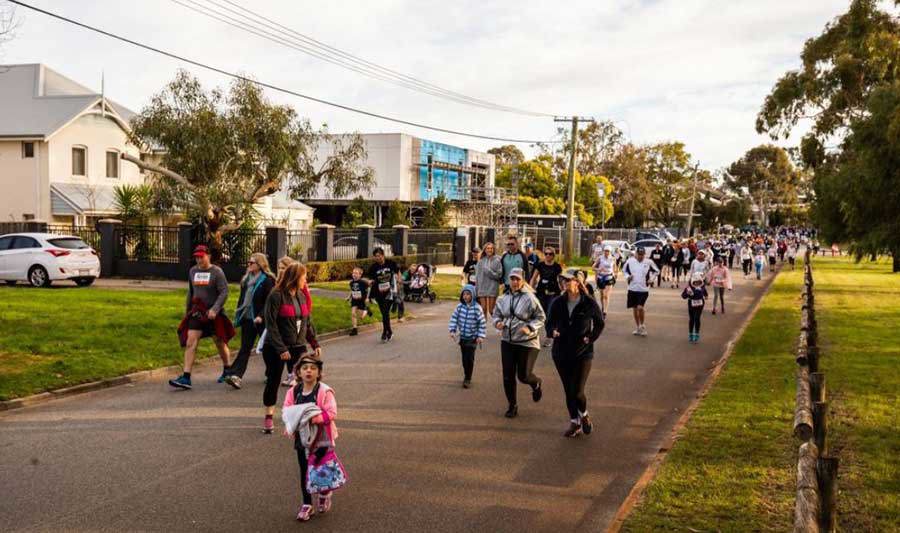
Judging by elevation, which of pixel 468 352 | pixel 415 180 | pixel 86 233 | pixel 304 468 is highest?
pixel 415 180

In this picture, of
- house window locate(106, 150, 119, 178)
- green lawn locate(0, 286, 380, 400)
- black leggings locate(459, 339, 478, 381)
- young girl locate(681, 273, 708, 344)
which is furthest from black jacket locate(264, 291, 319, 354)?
house window locate(106, 150, 119, 178)

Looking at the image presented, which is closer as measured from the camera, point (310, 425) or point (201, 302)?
point (310, 425)

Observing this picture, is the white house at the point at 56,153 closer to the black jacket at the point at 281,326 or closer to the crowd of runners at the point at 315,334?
the crowd of runners at the point at 315,334

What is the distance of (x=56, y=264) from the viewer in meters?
22.7

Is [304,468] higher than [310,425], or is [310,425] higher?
[310,425]

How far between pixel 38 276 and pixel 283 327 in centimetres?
1696

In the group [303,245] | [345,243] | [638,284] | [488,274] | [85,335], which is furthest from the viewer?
[345,243]

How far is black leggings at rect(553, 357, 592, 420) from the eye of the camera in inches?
343

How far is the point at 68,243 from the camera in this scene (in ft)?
76.4

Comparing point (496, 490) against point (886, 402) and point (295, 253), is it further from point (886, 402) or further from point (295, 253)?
point (295, 253)

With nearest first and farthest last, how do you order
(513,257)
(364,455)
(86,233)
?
(364,455) < (513,257) < (86,233)

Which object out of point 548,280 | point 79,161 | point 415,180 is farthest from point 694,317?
point 415,180

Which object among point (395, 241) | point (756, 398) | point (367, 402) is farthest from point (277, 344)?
point (395, 241)

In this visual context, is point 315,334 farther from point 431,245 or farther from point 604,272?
point 431,245
